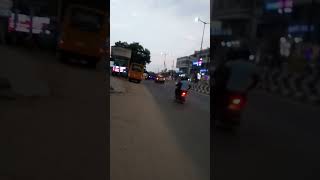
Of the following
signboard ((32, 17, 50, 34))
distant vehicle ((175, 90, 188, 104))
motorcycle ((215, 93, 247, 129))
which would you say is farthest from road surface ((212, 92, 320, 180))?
distant vehicle ((175, 90, 188, 104))

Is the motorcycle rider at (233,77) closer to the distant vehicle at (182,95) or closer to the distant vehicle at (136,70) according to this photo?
the distant vehicle at (182,95)

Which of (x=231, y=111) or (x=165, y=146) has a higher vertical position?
(x=231, y=111)

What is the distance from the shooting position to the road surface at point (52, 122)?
5.37 feet

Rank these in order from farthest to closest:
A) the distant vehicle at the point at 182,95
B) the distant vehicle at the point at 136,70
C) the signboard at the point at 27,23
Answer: the distant vehicle at the point at 136,70 → the distant vehicle at the point at 182,95 → the signboard at the point at 27,23

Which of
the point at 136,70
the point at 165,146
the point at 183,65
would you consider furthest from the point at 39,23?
the point at 136,70

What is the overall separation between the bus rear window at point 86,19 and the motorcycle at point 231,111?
588 millimetres

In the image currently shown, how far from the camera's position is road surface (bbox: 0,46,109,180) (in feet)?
5.37

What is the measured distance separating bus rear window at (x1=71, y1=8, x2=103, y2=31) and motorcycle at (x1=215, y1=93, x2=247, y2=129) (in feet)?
1.93

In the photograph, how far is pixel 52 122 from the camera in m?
3.02

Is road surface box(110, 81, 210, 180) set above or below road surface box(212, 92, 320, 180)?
below

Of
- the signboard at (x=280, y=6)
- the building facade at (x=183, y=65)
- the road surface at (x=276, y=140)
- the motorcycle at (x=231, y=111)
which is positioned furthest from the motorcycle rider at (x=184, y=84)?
the signboard at (x=280, y=6)

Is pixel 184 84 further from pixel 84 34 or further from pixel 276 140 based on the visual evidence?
pixel 276 140

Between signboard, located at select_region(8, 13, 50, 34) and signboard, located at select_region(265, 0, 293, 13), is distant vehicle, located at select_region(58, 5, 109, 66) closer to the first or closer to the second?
signboard, located at select_region(8, 13, 50, 34)

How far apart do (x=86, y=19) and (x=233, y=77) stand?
685 mm
